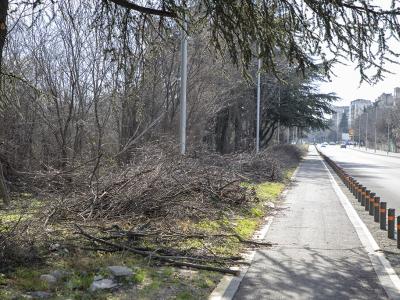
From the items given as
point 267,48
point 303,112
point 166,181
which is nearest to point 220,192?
point 166,181

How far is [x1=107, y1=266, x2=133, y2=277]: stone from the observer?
21.4 ft

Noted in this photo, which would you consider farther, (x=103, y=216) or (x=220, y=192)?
(x=220, y=192)

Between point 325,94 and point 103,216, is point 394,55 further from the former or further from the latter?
point 325,94

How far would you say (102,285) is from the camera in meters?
6.08

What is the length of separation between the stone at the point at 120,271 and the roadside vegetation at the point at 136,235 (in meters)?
0.05

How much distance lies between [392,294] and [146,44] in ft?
20.9

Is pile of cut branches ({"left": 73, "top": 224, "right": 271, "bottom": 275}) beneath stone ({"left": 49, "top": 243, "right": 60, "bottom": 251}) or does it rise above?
beneath

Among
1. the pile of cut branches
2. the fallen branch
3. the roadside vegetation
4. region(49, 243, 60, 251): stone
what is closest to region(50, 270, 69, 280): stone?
the roadside vegetation

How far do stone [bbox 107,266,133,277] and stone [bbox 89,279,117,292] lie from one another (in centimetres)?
20

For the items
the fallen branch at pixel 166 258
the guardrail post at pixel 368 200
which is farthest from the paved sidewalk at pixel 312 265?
the guardrail post at pixel 368 200

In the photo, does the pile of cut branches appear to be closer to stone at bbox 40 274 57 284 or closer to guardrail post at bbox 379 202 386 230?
stone at bbox 40 274 57 284

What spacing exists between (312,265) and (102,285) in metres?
3.17

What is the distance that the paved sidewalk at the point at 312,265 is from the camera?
648 centimetres

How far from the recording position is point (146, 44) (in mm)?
10555
